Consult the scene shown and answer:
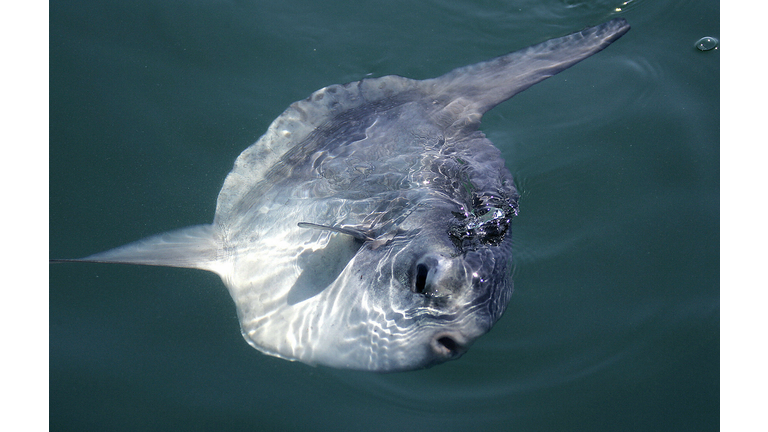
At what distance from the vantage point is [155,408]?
11.3ft

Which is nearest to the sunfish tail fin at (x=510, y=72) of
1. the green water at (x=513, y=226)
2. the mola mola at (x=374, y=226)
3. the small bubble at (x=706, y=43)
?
the mola mola at (x=374, y=226)

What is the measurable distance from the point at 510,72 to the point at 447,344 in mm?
2701

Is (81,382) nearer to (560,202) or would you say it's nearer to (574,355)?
(574,355)

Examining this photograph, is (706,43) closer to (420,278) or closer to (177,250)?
(420,278)

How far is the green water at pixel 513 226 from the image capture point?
354 centimetres

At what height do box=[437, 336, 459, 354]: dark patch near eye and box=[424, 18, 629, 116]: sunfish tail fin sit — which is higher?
box=[424, 18, 629, 116]: sunfish tail fin

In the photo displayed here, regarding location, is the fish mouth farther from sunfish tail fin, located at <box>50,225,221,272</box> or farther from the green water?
sunfish tail fin, located at <box>50,225,221,272</box>

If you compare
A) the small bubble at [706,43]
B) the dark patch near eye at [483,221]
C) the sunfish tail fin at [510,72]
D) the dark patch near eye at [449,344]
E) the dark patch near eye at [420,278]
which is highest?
the small bubble at [706,43]

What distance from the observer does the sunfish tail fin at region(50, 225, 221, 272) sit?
343 cm

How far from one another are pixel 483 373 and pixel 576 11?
4636 mm

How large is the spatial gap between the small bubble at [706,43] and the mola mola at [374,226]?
5.79ft

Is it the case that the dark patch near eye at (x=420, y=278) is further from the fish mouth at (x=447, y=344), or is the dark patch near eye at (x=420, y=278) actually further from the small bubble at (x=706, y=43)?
the small bubble at (x=706, y=43)

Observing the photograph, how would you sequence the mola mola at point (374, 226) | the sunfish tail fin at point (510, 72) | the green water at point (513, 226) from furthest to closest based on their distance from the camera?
the sunfish tail fin at point (510, 72) → the green water at point (513, 226) → the mola mola at point (374, 226)

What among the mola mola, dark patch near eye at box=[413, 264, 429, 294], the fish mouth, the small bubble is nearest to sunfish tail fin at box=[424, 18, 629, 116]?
the mola mola
